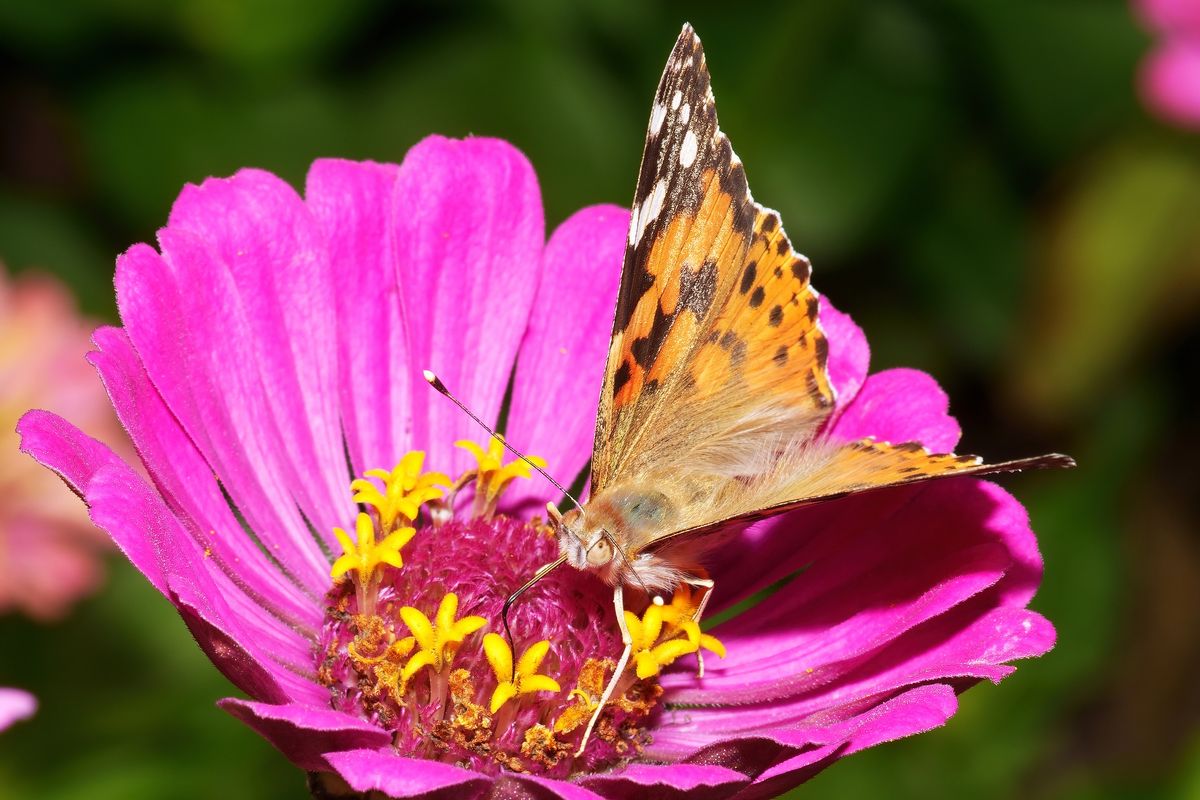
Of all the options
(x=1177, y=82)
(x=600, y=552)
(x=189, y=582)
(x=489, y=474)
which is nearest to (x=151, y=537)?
(x=189, y=582)

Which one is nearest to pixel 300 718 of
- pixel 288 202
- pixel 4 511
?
pixel 288 202

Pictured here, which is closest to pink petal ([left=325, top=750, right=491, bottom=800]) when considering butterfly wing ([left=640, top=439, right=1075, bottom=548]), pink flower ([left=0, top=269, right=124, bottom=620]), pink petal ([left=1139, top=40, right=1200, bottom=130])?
butterfly wing ([left=640, top=439, right=1075, bottom=548])

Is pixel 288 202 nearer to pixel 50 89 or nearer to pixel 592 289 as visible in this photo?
pixel 592 289

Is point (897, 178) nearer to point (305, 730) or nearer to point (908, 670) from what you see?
point (908, 670)

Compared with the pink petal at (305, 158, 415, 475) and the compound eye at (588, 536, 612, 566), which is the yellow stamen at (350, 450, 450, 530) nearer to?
the pink petal at (305, 158, 415, 475)

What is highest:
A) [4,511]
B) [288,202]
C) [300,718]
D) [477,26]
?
[477,26]

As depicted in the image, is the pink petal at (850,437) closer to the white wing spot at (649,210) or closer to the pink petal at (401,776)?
the white wing spot at (649,210)

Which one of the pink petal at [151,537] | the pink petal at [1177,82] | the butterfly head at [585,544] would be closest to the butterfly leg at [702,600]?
the butterfly head at [585,544]
